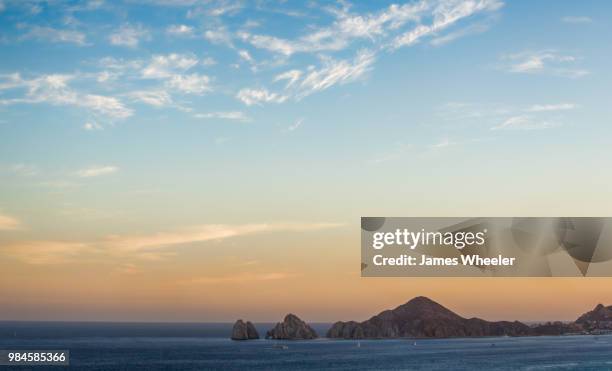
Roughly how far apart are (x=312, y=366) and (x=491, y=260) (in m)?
79.6

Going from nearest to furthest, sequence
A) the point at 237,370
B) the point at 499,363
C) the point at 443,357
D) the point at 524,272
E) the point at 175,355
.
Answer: the point at 524,272, the point at 237,370, the point at 499,363, the point at 443,357, the point at 175,355

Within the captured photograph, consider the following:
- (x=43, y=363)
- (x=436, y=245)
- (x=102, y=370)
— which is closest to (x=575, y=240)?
(x=436, y=245)

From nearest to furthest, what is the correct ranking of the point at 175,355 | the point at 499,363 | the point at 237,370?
the point at 237,370 → the point at 499,363 → the point at 175,355

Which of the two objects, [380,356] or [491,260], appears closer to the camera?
[491,260]

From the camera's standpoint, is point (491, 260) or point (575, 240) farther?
point (575, 240)

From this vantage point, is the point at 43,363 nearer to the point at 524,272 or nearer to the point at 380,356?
the point at 380,356

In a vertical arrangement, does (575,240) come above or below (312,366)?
above

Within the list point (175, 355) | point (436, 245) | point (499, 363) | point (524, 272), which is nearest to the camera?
point (436, 245)

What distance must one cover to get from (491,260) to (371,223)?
13.5 meters

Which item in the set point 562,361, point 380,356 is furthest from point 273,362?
point 562,361

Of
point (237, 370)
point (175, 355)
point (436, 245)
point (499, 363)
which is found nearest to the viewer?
point (436, 245)

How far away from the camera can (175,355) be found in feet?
603

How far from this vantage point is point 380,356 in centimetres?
17300

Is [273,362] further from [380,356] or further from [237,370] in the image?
[380,356]
